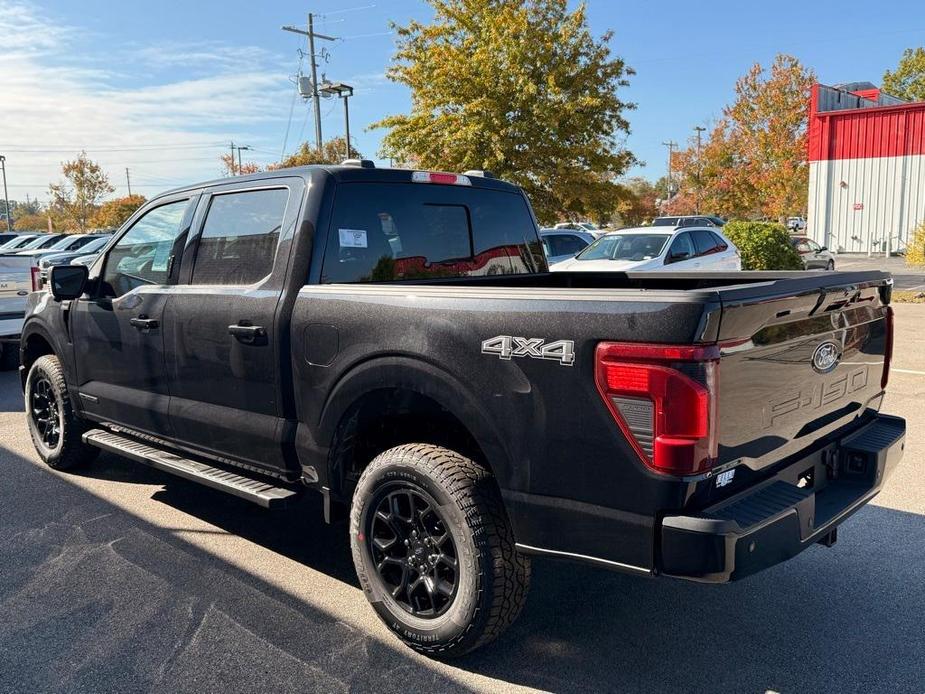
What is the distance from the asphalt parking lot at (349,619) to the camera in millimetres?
3023

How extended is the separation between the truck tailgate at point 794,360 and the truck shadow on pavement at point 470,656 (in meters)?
0.87

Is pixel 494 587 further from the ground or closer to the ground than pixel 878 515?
further from the ground

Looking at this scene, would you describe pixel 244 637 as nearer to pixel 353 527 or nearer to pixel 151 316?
pixel 353 527

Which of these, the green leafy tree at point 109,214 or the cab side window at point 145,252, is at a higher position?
the green leafy tree at point 109,214

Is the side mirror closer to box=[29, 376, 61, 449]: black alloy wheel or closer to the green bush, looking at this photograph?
box=[29, 376, 61, 449]: black alloy wheel

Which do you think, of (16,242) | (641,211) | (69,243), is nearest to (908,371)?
(69,243)

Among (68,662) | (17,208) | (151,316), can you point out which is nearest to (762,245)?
(151,316)

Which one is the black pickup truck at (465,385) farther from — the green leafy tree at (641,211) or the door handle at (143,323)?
the green leafy tree at (641,211)

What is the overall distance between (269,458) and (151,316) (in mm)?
1216

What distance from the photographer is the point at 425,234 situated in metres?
4.15

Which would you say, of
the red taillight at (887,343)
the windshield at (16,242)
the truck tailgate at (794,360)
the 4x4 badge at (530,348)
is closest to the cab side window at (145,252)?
the 4x4 badge at (530,348)

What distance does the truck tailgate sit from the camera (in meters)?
2.53

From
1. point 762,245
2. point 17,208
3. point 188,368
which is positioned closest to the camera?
point 188,368

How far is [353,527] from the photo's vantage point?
3.39 meters
